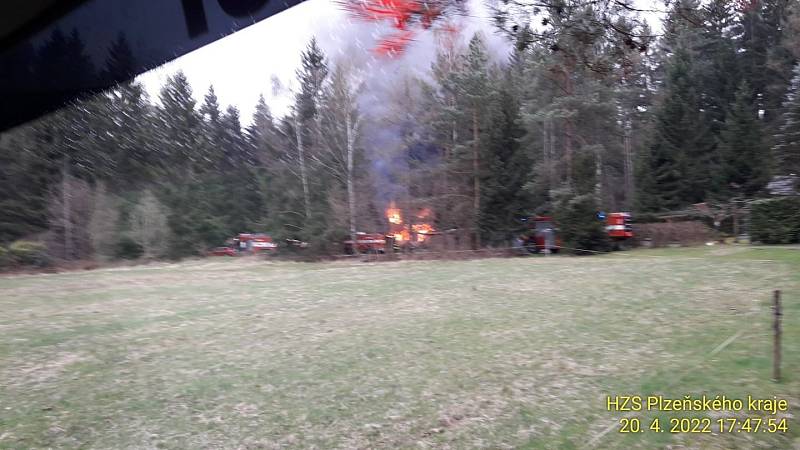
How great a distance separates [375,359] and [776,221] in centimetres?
1842

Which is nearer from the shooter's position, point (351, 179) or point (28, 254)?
point (28, 254)

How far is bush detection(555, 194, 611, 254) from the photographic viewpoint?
68.2ft

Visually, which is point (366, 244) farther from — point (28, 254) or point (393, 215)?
point (28, 254)

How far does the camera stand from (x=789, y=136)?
22047mm

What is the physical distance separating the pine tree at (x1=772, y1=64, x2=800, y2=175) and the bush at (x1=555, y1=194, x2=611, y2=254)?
8841 millimetres

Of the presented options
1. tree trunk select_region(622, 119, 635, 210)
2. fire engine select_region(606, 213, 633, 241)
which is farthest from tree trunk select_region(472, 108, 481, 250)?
tree trunk select_region(622, 119, 635, 210)

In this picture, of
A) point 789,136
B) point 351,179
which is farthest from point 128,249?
point 789,136

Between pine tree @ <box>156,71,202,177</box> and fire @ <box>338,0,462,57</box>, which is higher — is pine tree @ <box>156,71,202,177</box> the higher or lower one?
the higher one

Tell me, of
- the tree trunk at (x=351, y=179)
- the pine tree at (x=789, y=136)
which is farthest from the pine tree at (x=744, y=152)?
the tree trunk at (x=351, y=179)

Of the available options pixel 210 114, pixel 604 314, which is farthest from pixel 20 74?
pixel 604 314

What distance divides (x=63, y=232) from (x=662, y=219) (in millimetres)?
22740

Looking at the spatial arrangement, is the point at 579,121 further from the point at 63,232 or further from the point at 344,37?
the point at 344,37
